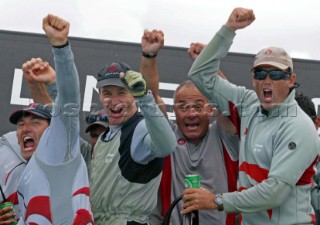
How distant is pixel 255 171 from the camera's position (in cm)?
431

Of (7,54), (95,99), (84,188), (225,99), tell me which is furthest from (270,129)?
(7,54)

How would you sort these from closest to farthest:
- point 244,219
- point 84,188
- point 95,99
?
point 84,188 → point 244,219 → point 95,99

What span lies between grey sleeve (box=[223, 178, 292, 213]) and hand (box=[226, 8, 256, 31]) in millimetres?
1032

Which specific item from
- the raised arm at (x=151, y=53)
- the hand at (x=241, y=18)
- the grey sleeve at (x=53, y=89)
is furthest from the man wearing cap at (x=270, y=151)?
the grey sleeve at (x=53, y=89)

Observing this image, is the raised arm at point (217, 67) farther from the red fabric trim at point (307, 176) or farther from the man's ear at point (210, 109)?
the red fabric trim at point (307, 176)

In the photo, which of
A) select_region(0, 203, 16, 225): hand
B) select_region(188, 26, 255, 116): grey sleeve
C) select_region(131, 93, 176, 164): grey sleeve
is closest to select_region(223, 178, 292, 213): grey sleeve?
select_region(131, 93, 176, 164): grey sleeve

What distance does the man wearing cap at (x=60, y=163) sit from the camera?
3.96m

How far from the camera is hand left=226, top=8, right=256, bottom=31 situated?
4574mm

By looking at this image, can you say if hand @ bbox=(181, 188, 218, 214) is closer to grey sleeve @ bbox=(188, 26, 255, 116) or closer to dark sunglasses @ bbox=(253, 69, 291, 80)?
grey sleeve @ bbox=(188, 26, 255, 116)

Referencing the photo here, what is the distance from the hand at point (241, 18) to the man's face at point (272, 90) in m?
0.33

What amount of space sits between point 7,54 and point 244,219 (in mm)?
3579

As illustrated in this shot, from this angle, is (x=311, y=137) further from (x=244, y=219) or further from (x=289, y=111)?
(x=244, y=219)

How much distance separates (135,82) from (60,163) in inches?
24.4

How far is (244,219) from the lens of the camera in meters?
4.38
